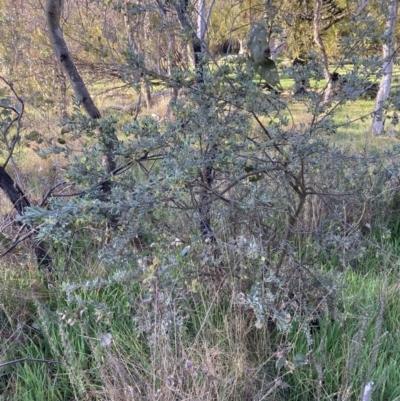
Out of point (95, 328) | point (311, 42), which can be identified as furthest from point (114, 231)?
point (311, 42)

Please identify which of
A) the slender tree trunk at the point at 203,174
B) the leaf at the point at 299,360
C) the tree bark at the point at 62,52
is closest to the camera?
the leaf at the point at 299,360

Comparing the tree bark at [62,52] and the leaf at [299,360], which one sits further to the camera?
the tree bark at [62,52]

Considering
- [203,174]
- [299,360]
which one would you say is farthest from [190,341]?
[203,174]

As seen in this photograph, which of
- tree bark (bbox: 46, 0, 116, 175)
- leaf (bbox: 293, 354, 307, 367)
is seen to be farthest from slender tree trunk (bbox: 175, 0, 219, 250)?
tree bark (bbox: 46, 0, 116, 175)

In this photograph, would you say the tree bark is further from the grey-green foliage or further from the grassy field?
the grassy field

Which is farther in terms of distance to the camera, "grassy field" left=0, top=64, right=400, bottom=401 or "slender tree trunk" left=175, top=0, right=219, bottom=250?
"slender tree trunk" left=175, top=0, right=219, bottom=250

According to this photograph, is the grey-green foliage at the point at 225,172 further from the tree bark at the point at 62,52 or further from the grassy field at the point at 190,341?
the tree bark at the point at 62,52

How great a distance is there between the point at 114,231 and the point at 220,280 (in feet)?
1.79

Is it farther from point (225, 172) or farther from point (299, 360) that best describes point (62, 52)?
point (299, 360)

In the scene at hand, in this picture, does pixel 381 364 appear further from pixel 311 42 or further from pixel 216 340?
pixel 311 42

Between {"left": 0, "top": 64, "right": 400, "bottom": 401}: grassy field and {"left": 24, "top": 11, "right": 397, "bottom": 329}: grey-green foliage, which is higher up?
{"left": 24, "top": 11, "right": 397, "bottom": 329}: grey-green foliage

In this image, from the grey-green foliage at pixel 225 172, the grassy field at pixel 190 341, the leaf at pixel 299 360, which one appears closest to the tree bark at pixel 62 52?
the grey-green foliage at pixel 225 172

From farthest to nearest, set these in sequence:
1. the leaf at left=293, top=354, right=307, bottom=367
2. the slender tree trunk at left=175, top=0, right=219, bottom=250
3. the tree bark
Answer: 1. the tree bark
2. the slender tree trunk at left=175, top=0, right=219, bottom=250
3. the leaf at left=293, top=354, right=307, bottom=367

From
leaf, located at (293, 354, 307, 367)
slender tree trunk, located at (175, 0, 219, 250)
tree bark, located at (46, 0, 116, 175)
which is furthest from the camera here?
tree bark, located at (46, 0, 116, 175)
